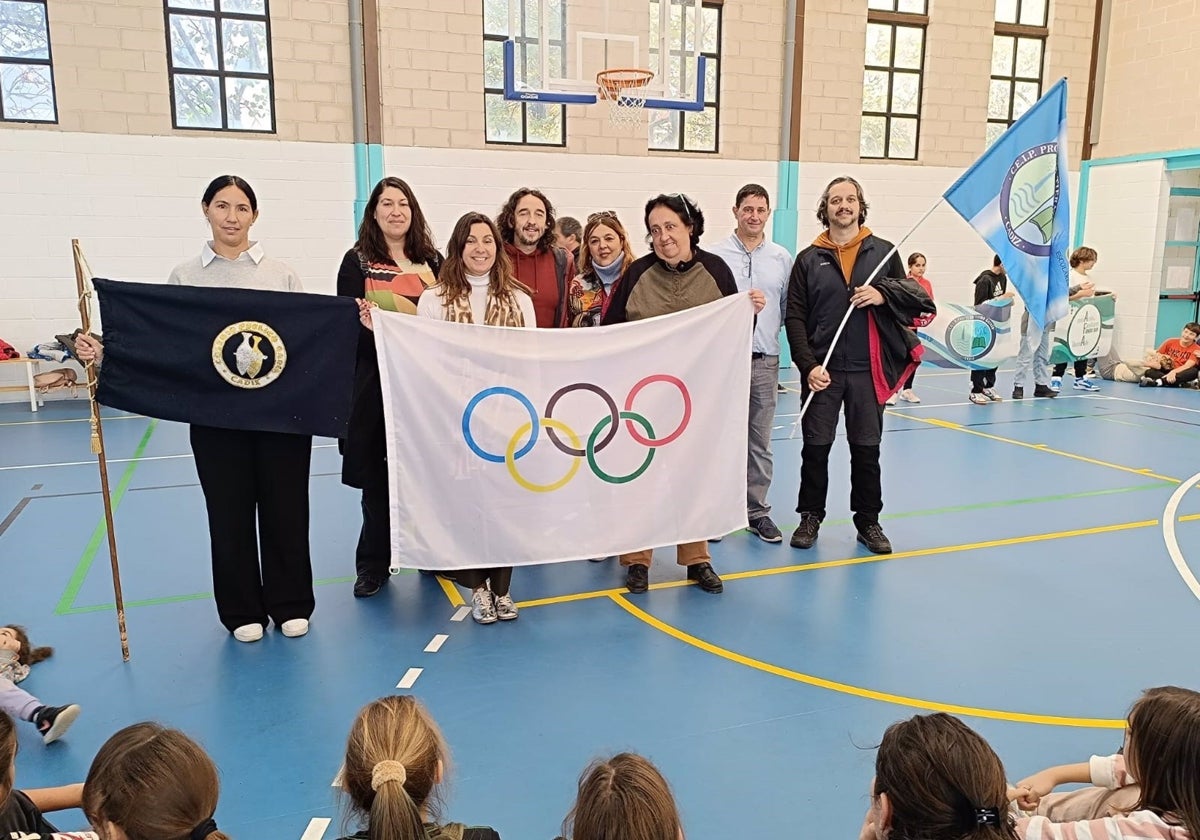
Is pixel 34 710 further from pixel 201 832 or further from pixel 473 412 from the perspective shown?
pixel 473 412

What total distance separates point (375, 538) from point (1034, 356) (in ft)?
26.3

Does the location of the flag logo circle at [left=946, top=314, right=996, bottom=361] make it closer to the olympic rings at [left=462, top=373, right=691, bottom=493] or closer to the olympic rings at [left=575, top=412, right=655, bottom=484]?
the olympic rings at [left=462, top=373, right=691, bottom=493]

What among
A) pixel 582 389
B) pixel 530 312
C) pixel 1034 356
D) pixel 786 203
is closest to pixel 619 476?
pixel 582 389

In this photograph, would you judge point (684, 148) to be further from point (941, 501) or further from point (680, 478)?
point (680, 478)

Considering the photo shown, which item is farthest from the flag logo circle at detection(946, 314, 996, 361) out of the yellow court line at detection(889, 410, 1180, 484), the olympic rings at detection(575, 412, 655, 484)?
the olympic rings at detection(575, 412, 655, 484)

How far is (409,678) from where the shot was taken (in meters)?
3.11

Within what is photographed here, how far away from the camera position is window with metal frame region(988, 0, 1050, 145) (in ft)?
40.7

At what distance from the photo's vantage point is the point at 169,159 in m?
9.13

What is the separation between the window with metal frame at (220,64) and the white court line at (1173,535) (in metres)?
8.81

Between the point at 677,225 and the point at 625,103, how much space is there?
646 cm

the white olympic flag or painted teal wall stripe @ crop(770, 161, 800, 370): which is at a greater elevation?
painted teal wall stripe @ crop(770, 161, 800, 370)

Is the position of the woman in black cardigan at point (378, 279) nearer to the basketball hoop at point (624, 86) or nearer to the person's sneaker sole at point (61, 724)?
the person's sneaker sole at point (61, 724)

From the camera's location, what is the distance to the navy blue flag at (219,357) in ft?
10.4

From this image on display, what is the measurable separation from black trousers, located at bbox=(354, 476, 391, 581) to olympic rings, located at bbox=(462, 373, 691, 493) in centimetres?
62
